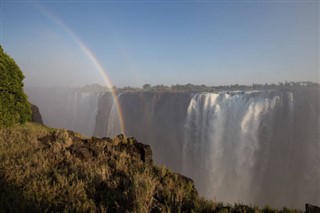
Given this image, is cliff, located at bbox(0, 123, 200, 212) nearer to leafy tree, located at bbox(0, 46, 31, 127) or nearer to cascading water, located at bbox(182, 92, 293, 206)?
leafy tree, located at bbox(0, 46, 31, 127)

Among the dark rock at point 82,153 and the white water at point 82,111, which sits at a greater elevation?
the dark rock at point 82,153

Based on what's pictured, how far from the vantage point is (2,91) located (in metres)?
11.0

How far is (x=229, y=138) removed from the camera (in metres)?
36.5

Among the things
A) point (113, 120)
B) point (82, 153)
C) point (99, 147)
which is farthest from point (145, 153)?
point (113, 120)

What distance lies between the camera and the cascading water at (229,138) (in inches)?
1302

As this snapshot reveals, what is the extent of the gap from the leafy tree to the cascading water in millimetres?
27644

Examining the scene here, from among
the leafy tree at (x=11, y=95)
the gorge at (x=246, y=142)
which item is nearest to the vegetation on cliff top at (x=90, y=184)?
the leafy tree at (x=11, y=95)

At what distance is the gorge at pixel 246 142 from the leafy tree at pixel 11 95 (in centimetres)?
2040

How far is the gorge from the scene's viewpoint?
100ft

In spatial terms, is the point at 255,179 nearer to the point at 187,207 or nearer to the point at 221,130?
the point at 221,130

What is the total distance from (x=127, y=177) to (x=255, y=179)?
32.7 meters

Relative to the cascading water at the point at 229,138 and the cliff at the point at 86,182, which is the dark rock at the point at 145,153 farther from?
the cascading water at the point at 229,138

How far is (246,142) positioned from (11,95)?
31.0 m

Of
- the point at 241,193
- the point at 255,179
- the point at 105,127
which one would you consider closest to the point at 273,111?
the point at 255,179
